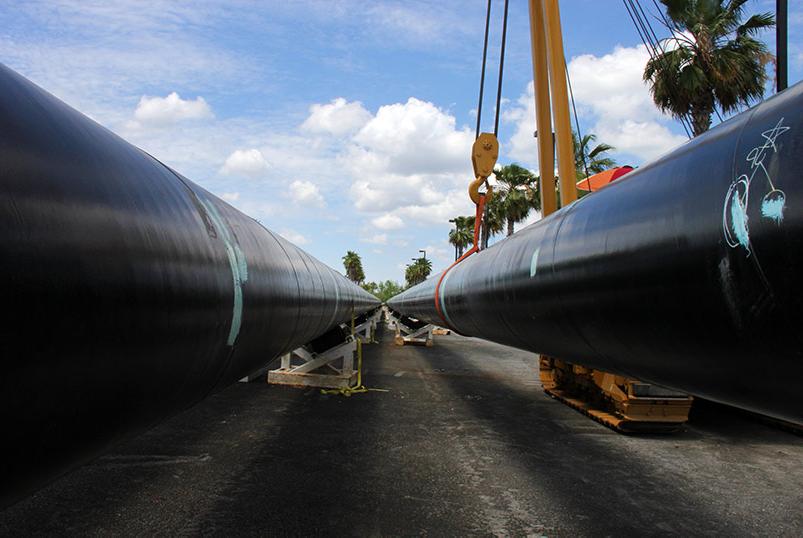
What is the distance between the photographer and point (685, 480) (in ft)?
15.3

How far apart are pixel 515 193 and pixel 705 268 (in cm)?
3414

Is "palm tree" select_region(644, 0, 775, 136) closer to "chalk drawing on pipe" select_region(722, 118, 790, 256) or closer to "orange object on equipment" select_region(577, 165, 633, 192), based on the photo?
"orange object on equipment" select_region(577, 165, 633, 192)

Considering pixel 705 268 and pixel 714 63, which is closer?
pixel 705 268

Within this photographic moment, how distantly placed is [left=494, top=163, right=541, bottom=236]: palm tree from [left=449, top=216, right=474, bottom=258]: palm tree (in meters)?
20.2

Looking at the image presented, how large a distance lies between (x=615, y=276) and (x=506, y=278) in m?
1.21

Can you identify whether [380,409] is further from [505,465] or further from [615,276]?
[615,276]

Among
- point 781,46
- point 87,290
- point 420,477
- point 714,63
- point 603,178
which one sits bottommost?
point 420,477

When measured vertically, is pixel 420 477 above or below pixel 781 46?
below

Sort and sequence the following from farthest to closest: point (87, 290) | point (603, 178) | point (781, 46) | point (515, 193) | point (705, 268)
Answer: point (515, 193) → point (603, 178) → point (781, 46) → point (705, 268) → point (87, 290)

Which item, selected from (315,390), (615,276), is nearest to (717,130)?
(615,276)

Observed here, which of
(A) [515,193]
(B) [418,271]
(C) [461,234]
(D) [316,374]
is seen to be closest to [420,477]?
(D) [316,374]

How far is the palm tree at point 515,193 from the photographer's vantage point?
33.8 meters

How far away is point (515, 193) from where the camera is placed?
113 feet

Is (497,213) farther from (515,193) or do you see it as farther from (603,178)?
(603,178)
